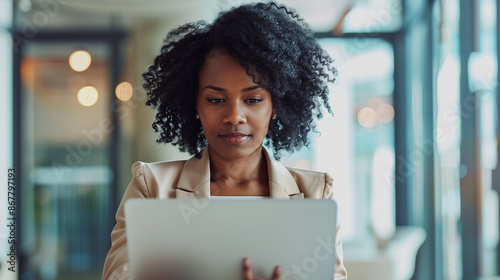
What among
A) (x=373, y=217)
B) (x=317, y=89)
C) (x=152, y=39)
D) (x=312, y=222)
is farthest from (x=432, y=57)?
(x=312, y=222)

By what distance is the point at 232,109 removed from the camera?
5.22 feet

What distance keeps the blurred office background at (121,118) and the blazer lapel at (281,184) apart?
3.27m

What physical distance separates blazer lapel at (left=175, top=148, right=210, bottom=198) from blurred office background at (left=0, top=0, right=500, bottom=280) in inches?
134

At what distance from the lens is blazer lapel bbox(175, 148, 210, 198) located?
1.62 metres

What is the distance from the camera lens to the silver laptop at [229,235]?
1.29m

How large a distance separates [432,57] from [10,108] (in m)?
3.58

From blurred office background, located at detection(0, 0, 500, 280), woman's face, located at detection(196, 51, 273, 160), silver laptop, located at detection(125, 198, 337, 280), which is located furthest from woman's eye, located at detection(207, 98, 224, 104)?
blurred office background, located at detection(0, 0, 500, 280)

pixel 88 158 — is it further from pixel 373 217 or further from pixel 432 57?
pixel 432 57

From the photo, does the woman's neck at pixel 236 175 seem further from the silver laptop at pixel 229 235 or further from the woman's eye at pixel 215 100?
the silver laptop at pixel 229 235

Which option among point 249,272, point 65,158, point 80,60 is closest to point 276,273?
point 249,272

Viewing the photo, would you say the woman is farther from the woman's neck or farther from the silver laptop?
the silver laptop

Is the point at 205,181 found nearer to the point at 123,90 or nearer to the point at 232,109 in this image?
the point at 232,109

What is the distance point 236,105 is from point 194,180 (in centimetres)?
24

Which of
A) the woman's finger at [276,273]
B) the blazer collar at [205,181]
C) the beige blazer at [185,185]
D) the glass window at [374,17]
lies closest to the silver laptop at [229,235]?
the woman's finger at [276,273]
